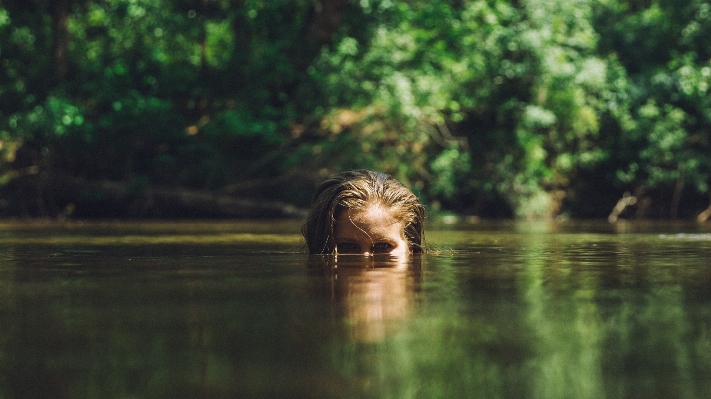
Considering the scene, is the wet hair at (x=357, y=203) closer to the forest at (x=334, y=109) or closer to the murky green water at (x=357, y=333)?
the murky green water at (x=357, y=333)

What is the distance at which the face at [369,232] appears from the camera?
4547 mm

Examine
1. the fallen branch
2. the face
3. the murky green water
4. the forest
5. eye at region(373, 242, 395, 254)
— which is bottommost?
the murky green water

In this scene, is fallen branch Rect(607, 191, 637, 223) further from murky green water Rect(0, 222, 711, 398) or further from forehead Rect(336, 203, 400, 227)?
murky green water Rect(0, 222, 711, 398)

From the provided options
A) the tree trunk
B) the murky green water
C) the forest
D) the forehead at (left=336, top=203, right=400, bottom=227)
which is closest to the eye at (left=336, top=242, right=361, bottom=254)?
the forehead at (left=336, top=203, right=400, bottom=227)

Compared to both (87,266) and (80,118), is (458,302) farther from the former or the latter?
(80,118)

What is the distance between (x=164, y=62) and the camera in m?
18.8

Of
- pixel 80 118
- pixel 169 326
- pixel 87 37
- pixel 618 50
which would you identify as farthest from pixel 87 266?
pixel 618 50

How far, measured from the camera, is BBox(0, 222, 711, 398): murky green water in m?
1.38

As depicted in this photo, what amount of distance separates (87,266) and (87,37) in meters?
16.5

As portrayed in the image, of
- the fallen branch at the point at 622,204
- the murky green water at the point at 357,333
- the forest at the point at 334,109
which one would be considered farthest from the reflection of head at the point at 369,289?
the fallen branch at the point at 622,204

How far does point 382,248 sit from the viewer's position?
Answer: 473cm

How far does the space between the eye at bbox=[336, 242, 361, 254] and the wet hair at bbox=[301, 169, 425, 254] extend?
0.05 metres

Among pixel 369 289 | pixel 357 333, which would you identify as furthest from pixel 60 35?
pixel 357 333

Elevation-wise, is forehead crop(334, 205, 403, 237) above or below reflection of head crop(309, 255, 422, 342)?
above
